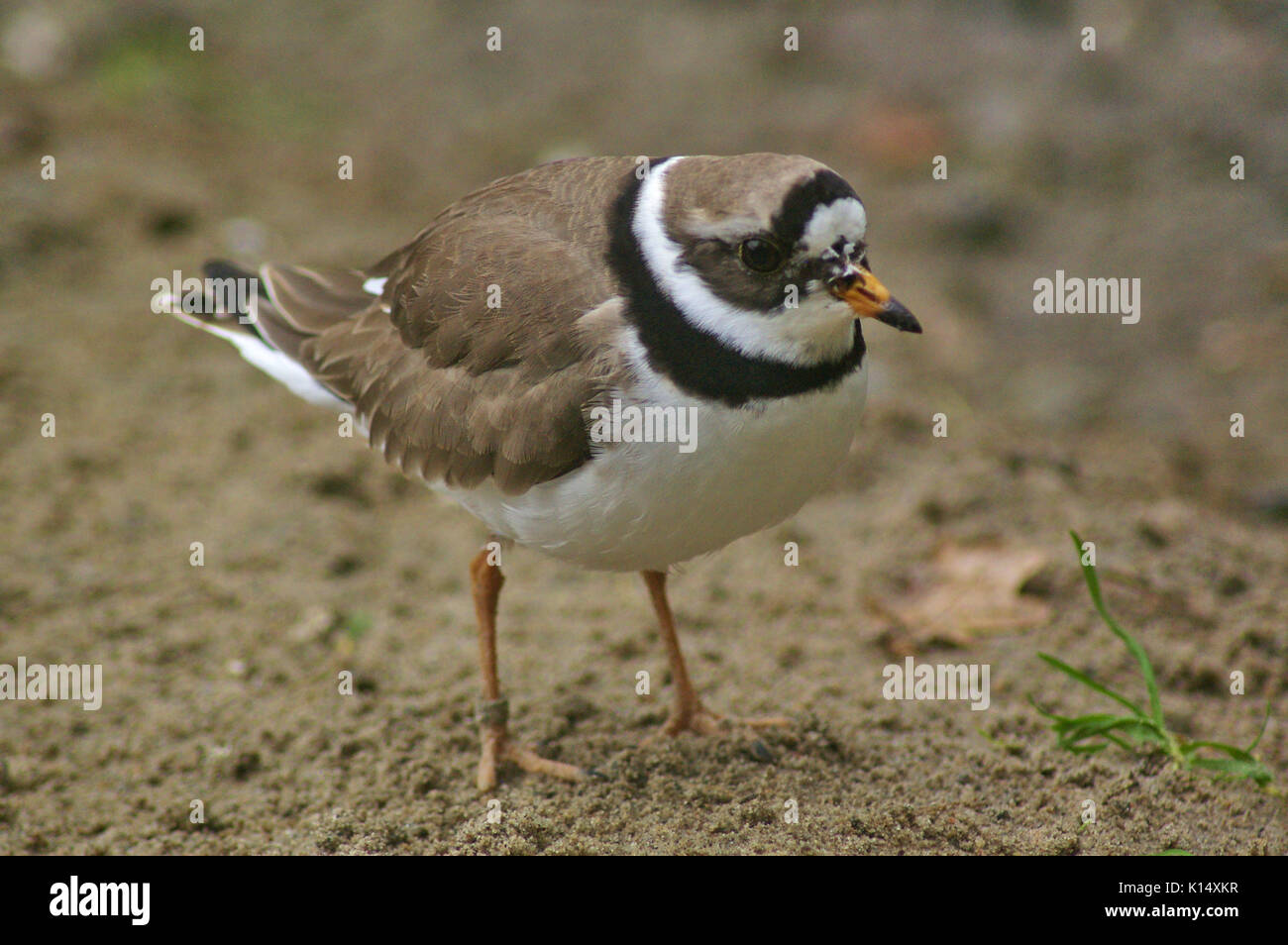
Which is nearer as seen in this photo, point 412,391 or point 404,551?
point 412,391

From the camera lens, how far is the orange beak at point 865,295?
351cm

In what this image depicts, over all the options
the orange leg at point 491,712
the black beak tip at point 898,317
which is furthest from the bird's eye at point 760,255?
the orange leg at point 491,712

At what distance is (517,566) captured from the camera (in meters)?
5.89

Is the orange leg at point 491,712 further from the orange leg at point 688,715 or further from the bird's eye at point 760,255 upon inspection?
the bird's eye at point 760,255

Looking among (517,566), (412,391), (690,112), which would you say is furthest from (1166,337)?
(412,391)

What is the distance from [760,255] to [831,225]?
21 cm

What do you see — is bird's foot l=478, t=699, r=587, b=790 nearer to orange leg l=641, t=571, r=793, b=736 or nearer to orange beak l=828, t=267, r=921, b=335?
orange leg l=641, t=571, r=793, b=736

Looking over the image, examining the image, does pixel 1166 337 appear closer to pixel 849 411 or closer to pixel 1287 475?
pixel 1287 475

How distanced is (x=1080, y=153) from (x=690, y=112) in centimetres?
271

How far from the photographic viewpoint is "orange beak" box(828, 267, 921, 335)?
11.5 feet

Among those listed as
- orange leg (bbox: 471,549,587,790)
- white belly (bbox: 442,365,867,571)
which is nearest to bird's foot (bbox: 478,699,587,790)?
orange leg (bbox: 471,549,587,790)

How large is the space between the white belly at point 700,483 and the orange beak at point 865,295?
27 centimetres

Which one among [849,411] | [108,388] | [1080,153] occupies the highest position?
[1080,153]

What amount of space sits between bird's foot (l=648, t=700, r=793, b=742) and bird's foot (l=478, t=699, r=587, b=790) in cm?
39
